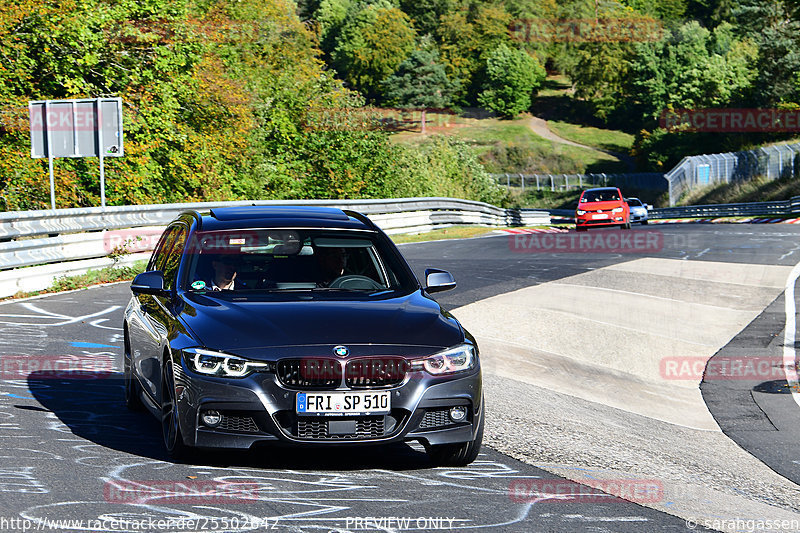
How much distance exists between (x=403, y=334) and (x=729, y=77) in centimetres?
11926

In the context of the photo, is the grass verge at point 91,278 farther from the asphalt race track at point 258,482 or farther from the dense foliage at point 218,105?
the asphalt race track at point 258,482

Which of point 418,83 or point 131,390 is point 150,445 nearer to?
point 131,390

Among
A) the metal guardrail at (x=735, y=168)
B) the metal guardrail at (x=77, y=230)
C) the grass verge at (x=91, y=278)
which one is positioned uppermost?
the metal guardrail at (x=77, y=230)

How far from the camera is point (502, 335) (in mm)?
13094

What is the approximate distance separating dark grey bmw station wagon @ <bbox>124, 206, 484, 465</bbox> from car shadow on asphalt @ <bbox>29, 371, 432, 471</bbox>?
204 mm

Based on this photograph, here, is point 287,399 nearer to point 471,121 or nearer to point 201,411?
point 201,411

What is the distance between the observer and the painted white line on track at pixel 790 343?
38.6 ft

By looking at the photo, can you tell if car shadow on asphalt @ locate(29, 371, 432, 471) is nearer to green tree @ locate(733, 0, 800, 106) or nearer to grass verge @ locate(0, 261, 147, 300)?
grass verge @ locate(0, 261, 147, 300)

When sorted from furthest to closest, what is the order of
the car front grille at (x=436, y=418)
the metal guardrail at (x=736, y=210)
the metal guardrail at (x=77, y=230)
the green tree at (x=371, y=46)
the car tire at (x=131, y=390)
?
the green tree at (x=371, y=46) → the metal guardrail at (x=736, y=210) → the metal guardrail at (x=77, y=230) → the car tire at (x=131, y=390) → the car front grille at (x=436, y=418)

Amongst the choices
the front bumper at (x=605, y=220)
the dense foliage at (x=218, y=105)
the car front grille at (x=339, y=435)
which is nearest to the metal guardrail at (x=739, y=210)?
the dense foliage at (x=218, y=105)

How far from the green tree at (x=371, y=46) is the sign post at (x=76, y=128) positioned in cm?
14398

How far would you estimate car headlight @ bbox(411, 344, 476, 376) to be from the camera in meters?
6.17

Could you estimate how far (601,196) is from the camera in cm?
3756

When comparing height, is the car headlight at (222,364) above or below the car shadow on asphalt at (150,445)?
above
